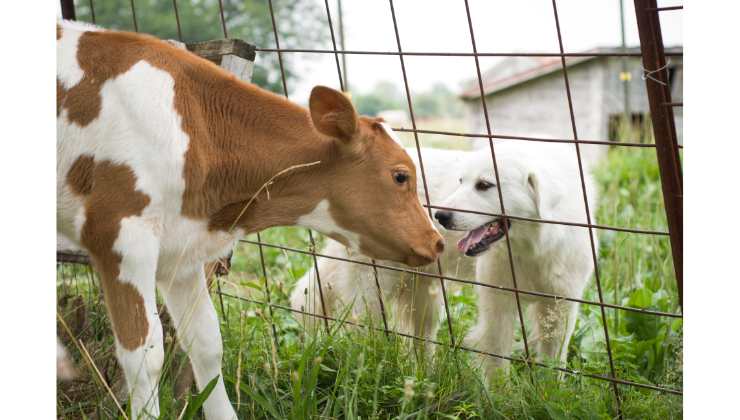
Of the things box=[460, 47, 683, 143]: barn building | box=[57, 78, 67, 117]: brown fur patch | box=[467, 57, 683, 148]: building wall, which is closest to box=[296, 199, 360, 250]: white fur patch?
box=[57, 78, 67, 117]: brown fur patch

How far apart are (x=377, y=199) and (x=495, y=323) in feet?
5.72

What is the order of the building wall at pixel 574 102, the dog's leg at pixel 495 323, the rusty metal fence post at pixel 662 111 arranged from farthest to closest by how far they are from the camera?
the building wall at pixel 574 102 → the dog's leg at pixel 495 323 → the rusty metal fence post at pixel 662 111

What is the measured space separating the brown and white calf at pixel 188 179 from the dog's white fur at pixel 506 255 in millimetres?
1108

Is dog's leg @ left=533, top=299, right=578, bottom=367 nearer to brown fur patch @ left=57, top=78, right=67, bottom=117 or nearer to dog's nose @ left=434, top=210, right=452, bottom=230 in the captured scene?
dog's nose @ left=434, top=210, right=452, bottom=230

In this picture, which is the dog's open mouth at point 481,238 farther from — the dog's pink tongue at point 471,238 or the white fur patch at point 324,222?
the white fur patch at point 324,222

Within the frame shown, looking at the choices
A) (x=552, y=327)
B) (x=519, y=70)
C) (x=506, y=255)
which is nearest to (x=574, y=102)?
(x=519, y=70)

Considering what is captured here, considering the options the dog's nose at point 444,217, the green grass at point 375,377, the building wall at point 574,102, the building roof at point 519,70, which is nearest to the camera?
the green grass at point 375,377

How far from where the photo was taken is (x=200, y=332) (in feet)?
10.6

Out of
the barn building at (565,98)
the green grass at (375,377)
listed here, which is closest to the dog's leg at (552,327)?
the green grass at (375,377)

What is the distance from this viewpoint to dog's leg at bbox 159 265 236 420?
10.5 feet

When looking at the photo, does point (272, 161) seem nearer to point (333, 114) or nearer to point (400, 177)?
point (333, 114)

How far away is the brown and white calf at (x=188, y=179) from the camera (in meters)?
2.76
